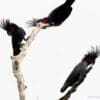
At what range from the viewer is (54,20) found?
39.8 inches

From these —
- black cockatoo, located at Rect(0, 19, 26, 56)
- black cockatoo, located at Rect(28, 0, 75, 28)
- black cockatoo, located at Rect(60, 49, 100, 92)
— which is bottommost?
black cockatoo, located at Rect(60, 49, 100, 92)

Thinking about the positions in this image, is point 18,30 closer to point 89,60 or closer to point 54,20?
point 54,20

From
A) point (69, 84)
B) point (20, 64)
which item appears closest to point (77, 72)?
point (69, 84)

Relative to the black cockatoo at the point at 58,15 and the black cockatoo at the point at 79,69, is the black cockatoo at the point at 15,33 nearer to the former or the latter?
the black cockatoo at the point at 58,15

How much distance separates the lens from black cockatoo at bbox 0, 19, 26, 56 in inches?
38.8

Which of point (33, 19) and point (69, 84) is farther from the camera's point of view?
point (33, 19)

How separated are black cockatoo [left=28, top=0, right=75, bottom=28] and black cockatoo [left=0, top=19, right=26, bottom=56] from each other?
0.07 metres

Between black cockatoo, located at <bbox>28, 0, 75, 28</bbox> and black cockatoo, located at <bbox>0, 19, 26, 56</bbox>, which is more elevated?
black cockatoo, located at <bbox>28, 0, 75, 28</bbox>

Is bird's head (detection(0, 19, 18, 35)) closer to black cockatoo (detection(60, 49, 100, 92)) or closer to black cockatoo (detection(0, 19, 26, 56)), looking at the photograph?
black cockatoo (detection(0, 19, 26, 56))

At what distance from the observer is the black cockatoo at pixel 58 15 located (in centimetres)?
98

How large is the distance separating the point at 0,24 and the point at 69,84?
0.31m

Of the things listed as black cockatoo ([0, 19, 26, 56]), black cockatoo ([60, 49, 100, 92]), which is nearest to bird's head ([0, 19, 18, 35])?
black cockatoo ([0, 19, 26, 56])

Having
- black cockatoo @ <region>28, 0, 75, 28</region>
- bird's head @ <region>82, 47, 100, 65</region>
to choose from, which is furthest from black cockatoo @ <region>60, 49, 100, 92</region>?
black cockatoo @ <region>28, 0, 75, 28</region>

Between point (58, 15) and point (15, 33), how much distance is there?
0.16m
